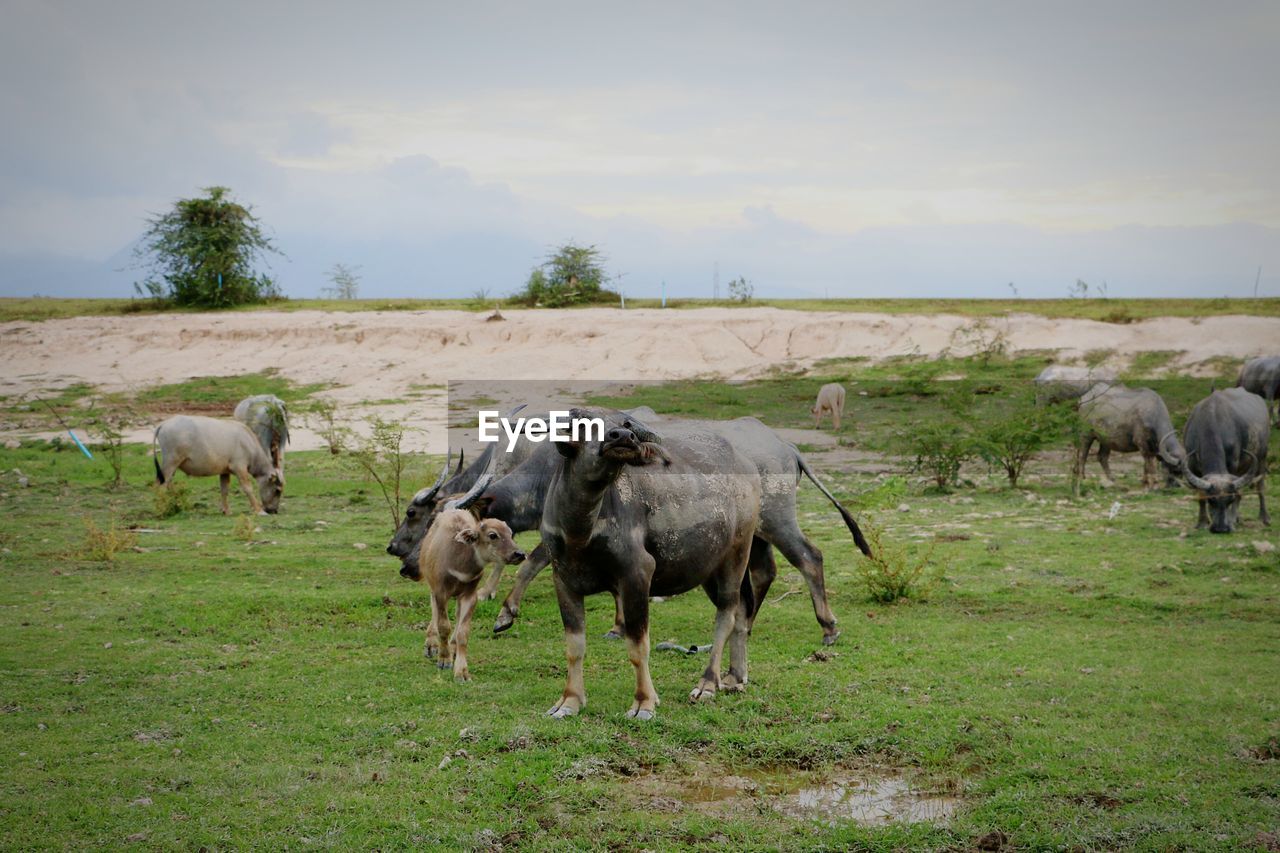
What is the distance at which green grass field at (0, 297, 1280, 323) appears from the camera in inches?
1373

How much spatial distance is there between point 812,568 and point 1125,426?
11523mm

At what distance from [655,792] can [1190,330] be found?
30809 mm

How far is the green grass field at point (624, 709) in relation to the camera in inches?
223

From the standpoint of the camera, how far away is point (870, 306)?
4084cm

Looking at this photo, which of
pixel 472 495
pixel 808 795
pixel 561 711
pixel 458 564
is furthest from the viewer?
pixel 458 564

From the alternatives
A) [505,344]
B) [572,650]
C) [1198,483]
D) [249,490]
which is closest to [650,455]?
[572,650]

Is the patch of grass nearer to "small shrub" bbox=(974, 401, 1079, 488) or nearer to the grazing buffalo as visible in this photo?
→ the grazing buffalo

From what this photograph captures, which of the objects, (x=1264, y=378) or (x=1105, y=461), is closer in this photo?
(x=1105, y=461)

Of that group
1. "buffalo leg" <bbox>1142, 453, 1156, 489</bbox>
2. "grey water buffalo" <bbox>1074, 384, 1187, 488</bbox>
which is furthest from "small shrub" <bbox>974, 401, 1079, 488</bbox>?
"buffalo leg" <bbox>1142, 453, 1156, 489</bbox>

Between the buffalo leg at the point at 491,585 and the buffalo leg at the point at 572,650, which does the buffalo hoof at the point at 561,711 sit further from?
the buffalo leg at the point at 491,585

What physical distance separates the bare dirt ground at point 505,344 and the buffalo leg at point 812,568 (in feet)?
67.2

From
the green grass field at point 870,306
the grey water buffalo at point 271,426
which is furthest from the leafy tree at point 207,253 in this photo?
the grey water buffalo at point 271,426

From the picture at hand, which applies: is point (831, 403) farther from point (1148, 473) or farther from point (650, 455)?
point (650, 455)

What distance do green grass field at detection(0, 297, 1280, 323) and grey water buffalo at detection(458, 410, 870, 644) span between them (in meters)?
28.0
